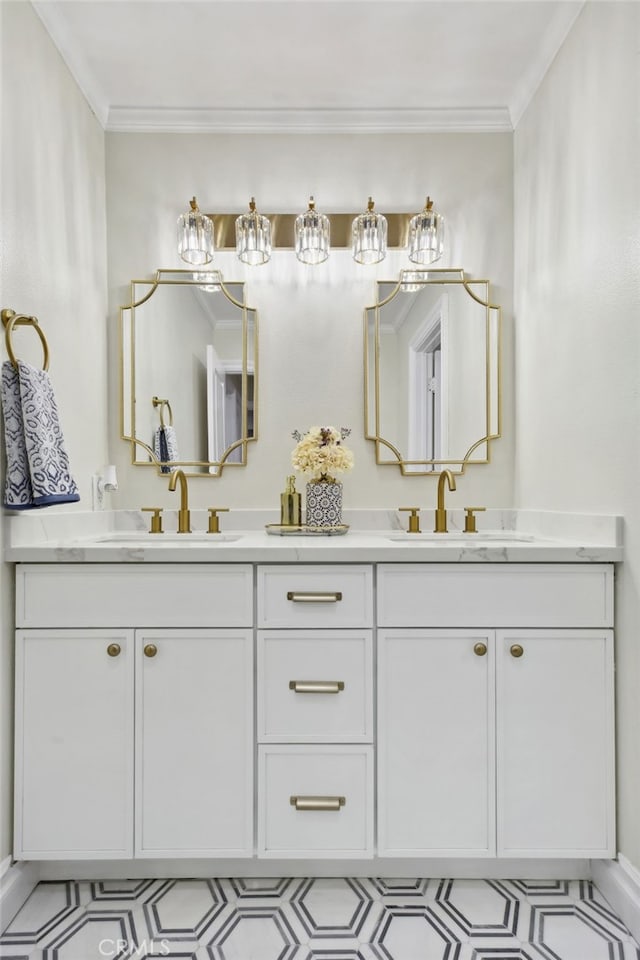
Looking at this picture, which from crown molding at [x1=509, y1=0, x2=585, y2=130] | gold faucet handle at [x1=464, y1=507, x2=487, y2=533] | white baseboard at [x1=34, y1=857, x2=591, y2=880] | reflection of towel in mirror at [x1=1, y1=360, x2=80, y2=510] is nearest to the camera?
reflection of towel in mirror at [x1=1, y1=360, x2=80, y2=510]

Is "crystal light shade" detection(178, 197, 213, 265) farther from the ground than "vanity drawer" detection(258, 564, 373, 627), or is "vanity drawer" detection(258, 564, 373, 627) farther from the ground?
"crystal light shade" detection(178, 197, 213, 265)

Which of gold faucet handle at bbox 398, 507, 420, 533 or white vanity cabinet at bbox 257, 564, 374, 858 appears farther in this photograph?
gold faucet handle at bbox 398, 507, 420, 533

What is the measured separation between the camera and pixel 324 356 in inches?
84.0

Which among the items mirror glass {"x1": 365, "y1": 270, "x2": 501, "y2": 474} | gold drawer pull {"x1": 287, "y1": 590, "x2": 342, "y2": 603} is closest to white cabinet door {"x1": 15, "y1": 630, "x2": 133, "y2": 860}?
gold drawer pull {"x1": 287, "y1": 590, "x2": 342, "y2": 603}

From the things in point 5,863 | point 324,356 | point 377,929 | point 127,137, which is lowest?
point 377,929

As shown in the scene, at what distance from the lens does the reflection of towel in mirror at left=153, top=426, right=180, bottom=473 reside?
211 centimetres

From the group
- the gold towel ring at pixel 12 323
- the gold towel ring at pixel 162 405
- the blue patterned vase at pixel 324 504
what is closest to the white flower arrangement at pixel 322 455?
the blue patterned vase at pixel 324 504

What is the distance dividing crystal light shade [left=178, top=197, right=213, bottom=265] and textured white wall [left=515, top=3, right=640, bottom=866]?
111 centimetres

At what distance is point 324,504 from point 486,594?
0.66 m

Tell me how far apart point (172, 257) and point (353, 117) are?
2.68 ft

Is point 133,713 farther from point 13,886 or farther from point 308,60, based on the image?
point 308,60

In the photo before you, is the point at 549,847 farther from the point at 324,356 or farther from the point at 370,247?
the point at 370,247

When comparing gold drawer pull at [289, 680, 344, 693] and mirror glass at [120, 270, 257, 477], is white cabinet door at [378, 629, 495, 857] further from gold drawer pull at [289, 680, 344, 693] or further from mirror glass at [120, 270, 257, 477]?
mirror glass at [120, 270, 257, 477]

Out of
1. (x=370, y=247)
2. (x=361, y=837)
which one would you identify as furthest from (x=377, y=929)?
(x=370, y=247)
